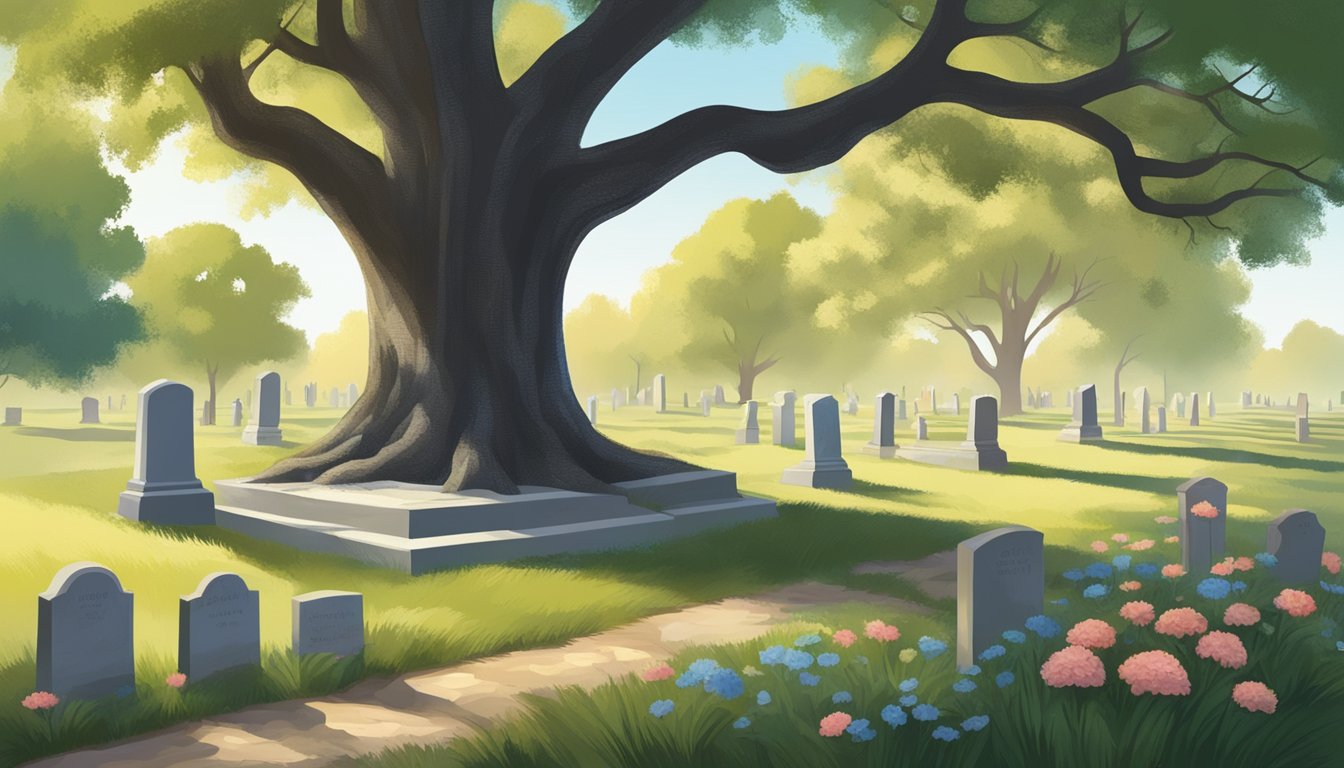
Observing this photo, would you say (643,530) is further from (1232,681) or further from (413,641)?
(1232,681)

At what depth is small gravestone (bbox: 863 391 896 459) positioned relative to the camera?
22031 millimetres

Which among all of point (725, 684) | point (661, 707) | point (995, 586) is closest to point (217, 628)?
point (661, 707)

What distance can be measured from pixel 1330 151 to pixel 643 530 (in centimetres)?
942

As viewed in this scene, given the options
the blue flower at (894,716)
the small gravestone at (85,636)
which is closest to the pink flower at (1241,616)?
the blue flower at (894,716)

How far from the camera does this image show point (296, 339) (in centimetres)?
A: 3953

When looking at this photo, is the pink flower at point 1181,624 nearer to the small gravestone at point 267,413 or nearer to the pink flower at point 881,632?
the pink flower at point 881,632

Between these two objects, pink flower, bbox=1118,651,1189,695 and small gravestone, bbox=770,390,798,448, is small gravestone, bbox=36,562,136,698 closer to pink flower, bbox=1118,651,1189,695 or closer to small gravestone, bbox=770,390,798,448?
pink flower, bbox=1118,651,1189,695

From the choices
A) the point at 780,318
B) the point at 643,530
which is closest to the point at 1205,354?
the point at 780,318

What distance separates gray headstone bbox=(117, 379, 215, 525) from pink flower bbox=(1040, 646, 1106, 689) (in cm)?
1019

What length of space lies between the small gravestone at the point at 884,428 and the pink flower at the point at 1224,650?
17.1m

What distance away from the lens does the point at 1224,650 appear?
16.0ft

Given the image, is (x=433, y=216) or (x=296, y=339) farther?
(x=296, y=339)

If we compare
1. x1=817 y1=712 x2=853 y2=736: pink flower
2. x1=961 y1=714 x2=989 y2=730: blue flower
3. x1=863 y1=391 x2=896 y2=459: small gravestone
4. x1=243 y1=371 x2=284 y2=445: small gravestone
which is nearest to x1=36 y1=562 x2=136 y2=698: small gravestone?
x1=817 y1=712 x2=853 y2=736: pink flower

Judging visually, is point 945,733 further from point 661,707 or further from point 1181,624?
point 1181,624
